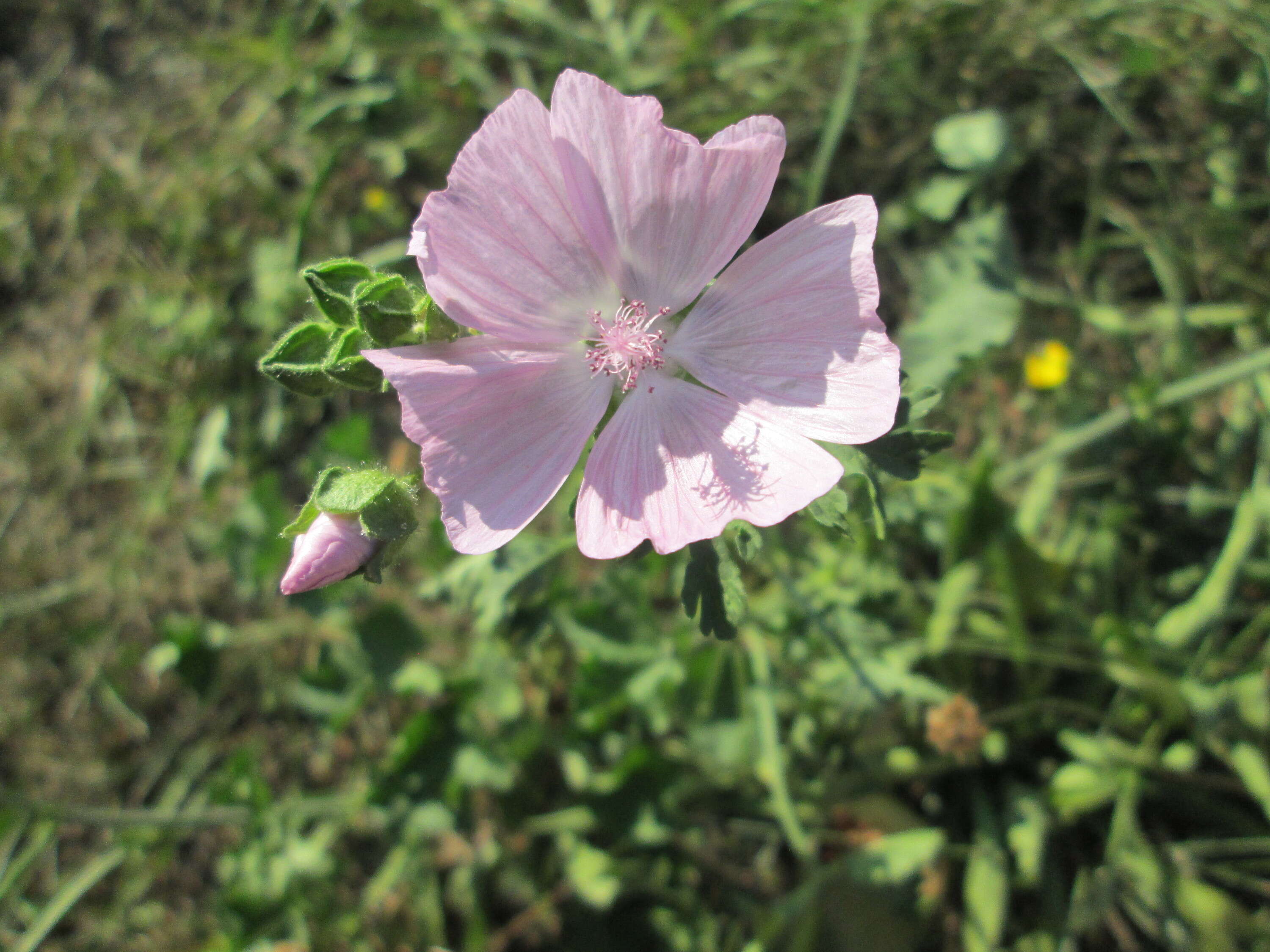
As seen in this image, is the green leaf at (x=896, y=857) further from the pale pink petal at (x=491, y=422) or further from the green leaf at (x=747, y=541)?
the pale pink petal at (x=491, y=422)

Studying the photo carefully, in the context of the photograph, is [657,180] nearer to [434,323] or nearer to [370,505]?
[434,323]

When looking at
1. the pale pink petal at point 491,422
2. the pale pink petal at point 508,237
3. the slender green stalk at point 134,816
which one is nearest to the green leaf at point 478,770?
the slender green stalk at point 134,816

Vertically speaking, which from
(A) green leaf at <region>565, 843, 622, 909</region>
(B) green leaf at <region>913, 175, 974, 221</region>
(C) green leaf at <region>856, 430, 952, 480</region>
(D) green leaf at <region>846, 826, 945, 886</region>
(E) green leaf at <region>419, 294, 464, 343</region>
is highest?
(E) green leaf at <region>419, 294, 464, 343</region>

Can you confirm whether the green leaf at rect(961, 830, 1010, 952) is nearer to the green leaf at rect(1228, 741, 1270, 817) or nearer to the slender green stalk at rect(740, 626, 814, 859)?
the slender green stalk at rect(740, 626, 814, 859)

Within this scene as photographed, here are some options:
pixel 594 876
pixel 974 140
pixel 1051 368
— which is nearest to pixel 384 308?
pixel 594 876

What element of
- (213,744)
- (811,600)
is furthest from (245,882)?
(811,600)

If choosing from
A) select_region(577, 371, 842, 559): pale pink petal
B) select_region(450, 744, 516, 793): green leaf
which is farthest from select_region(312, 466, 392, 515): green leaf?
select_region(450, 744, 516, 793): green leaf
